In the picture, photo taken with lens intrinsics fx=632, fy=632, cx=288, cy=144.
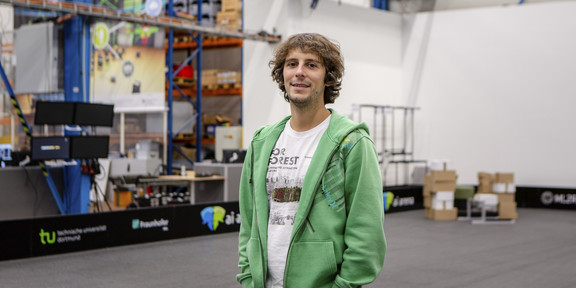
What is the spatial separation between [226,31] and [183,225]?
4428 mm

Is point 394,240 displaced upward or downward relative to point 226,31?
downward

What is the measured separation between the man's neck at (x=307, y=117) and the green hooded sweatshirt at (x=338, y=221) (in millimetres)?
72

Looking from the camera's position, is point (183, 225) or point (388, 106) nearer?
point (183, 225)

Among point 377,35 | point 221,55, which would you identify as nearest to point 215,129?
point 221,55

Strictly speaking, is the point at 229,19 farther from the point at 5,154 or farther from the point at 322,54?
the point at 322,54

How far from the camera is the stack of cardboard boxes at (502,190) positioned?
1140 centimetres

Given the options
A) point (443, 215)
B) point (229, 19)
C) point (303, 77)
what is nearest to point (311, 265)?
point (303, 77)

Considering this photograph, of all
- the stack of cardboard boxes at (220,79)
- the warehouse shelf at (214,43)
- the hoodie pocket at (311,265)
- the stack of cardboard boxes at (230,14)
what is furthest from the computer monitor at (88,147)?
the hoodie pocket at (311,265)

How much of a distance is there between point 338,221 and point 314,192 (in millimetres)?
115

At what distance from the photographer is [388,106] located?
1389 cm

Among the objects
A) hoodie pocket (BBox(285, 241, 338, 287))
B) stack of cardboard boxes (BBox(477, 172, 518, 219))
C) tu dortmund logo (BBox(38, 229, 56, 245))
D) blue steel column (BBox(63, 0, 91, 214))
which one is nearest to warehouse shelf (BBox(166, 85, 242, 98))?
blue steel column (BBox(63, 0, 91, 214))

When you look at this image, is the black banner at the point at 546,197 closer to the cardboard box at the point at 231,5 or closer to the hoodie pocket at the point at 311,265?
the cardboard box at the point at 231,5

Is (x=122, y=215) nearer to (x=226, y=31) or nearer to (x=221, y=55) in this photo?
(x=226, y=31)

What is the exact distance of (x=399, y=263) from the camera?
7426mm
